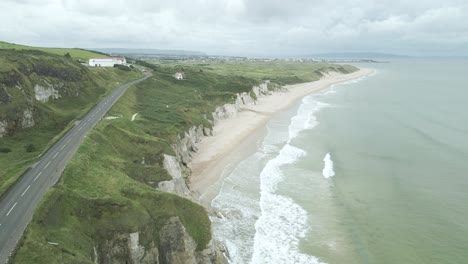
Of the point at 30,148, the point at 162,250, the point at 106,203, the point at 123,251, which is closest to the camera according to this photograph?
the point at 123,251

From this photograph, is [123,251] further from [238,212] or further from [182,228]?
[238,212]

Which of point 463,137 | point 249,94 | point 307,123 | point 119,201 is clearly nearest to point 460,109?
point 463,137

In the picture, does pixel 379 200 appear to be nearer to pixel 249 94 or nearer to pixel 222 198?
pixel 222 198

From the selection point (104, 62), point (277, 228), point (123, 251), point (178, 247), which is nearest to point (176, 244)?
point (178, 247)

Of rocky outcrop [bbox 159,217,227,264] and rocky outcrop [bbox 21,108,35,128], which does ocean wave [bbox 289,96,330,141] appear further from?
rocky outcrop [bbox 159,217,227,264]

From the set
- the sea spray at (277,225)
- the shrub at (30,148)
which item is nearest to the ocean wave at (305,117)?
the sea spray at (277,225)

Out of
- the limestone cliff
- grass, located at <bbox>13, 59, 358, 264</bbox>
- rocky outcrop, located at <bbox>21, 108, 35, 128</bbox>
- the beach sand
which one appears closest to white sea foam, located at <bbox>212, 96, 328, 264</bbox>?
the beach sand
